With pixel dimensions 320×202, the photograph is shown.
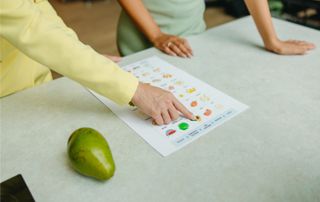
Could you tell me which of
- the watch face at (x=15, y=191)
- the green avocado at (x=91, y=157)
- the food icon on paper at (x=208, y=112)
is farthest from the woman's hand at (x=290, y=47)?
the watch face at (x=15, y=191)

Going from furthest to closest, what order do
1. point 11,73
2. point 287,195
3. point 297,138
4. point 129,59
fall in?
point 129,59, point 11,73, point 297,138, point 287,195

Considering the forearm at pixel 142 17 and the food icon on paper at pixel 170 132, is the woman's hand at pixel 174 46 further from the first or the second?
the food icon on paper at pixel 170 132

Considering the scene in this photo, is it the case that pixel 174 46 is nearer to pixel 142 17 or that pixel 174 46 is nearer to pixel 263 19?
pixel 142 17

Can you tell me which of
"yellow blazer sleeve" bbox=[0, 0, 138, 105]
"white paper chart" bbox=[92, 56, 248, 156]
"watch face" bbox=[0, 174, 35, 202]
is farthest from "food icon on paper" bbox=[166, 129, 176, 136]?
"watch face" bbox=[0, 174, 35, 202]

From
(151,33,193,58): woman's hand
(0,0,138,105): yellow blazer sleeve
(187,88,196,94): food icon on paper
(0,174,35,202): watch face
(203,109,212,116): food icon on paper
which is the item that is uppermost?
(0,0,138,105): yellow blazer sleeve

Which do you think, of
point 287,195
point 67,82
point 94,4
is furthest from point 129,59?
point 94,4

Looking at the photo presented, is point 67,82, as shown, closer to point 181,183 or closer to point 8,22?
point 8,22

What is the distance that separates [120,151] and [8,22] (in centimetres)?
31

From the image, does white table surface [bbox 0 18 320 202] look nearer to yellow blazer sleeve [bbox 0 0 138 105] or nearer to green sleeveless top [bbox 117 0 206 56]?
yellow blazer sleeve [bbox 0 0 138 105]

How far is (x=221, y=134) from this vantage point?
A: 2.05 feet

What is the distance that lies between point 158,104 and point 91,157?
0.64 feet

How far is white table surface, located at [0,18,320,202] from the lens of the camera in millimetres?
514

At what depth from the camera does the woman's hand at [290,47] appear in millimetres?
893

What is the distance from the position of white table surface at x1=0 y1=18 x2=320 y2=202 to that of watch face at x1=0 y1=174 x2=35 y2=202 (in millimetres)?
26
